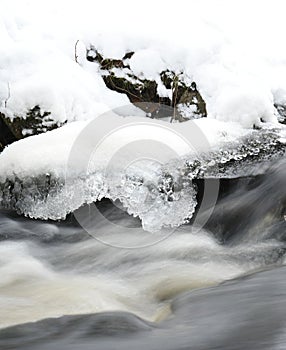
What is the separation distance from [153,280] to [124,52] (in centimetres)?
253

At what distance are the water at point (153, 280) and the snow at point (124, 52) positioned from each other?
96 cm

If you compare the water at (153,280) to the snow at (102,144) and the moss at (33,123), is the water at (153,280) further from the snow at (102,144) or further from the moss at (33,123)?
the moss at (33,123)

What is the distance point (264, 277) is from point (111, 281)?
3.16 feet

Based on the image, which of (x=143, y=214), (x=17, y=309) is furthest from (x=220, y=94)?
(x=17, y=309)

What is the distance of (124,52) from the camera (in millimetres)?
5305

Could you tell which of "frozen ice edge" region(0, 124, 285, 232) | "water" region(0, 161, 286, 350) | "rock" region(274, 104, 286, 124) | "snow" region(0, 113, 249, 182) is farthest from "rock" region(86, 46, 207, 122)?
"water" region(0, 161, 286, 350)

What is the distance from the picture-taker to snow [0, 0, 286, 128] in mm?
4875

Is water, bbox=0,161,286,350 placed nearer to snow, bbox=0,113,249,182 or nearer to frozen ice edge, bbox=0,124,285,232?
frozen ice edge, bbox=0,124,285,232

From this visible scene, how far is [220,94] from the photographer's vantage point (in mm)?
5273

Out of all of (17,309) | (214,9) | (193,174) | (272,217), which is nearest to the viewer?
(17,309)

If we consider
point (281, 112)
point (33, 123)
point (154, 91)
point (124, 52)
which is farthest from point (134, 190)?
point (281, 112)

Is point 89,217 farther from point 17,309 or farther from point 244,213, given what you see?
point 17,309

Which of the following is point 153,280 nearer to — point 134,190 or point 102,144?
point 134,190

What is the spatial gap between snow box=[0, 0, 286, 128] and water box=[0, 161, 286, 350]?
0.96m
